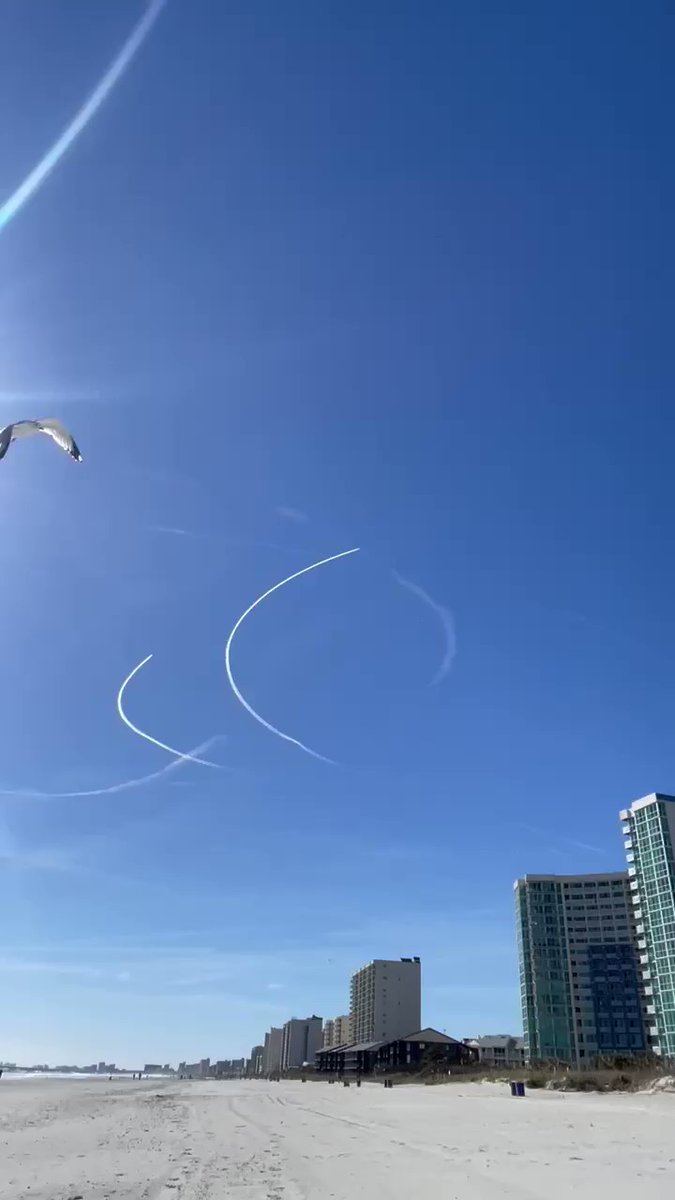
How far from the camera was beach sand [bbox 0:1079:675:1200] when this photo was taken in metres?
16.2

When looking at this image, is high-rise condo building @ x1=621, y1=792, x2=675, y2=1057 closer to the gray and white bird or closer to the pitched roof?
the pitched roof

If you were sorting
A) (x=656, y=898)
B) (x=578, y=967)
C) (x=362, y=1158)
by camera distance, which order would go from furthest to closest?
(x=578, y=967), (x=656, y=898), (x=362, y=1158)

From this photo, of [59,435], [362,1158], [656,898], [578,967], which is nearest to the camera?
[59,435]

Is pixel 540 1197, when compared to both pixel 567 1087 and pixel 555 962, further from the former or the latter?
pixel 555 962

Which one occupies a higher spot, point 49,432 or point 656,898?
point 656,898

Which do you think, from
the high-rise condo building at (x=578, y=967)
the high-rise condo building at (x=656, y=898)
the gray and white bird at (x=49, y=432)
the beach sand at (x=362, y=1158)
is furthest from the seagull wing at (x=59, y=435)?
the high-rise condo building at (x=578, y=967)

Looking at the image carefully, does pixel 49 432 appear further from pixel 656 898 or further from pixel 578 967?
pixel 578 967

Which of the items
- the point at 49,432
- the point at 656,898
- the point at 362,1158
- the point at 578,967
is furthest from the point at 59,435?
the point at 578,967

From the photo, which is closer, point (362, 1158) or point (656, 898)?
point (362, 1158)

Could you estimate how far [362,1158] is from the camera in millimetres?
21875

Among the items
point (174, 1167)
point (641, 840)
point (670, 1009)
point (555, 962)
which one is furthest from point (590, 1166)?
point (555, 962)

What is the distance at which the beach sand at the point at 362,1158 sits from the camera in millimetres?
16234

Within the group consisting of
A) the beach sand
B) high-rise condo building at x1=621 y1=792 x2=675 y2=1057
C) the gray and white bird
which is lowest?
the beach sand

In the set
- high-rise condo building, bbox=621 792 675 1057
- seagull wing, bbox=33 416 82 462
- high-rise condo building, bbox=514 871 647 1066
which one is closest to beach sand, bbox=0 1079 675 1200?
seagull wing, bbox=33 416 82 462
